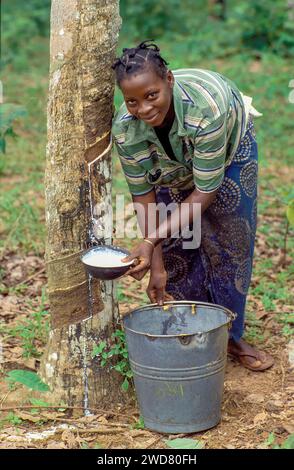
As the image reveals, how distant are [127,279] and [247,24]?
239 inches

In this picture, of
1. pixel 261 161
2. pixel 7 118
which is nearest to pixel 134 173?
pixel 7 118

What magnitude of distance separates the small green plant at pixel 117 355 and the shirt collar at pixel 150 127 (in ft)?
2.96

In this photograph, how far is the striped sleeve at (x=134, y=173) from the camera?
11.4 feet

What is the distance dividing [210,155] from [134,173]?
0.38 meters

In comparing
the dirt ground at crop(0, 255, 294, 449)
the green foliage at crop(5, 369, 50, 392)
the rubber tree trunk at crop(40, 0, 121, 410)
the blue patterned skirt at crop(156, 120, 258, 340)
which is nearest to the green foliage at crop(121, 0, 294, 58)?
the blue patterned skirt at crop(156, 120, 258, 340)

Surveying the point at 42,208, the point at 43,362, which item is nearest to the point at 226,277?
the point at 43,362

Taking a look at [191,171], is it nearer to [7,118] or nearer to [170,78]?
[170,78]

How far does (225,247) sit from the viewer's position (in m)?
3.94

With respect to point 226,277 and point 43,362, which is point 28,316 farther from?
point 226,277

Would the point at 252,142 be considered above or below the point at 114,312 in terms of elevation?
above

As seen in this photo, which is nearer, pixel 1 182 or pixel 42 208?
pixel 42 208

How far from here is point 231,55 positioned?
32.7 ft

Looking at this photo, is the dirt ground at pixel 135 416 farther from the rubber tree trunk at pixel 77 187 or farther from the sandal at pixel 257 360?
the rubber tree trunk at pixel 77 187

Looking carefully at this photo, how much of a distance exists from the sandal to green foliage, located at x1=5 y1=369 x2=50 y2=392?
1.05 m
